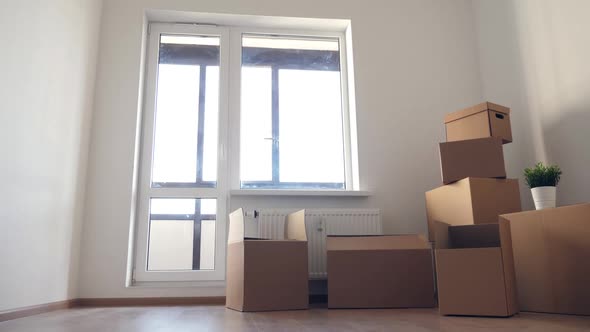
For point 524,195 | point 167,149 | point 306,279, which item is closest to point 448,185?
point 524,195

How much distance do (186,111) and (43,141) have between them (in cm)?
102

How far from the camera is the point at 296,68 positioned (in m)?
3.31

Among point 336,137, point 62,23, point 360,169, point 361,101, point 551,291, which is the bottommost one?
point 551,291

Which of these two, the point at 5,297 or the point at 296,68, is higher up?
the point at 296,68

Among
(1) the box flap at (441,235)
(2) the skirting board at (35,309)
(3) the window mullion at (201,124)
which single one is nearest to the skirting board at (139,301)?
(2) the skirting board at (35,309)

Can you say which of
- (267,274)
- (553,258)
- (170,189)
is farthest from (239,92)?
(553,258)

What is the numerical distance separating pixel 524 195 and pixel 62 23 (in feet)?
9.33

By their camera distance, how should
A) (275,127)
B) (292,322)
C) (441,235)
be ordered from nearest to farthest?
1. (292,322)
2. (441,235)
3. (275,127)

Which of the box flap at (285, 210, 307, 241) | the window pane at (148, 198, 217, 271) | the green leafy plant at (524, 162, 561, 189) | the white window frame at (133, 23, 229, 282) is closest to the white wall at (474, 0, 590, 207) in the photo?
the green leafy plant at (524, 162, 561, 189)

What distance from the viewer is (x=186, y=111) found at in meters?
3.15

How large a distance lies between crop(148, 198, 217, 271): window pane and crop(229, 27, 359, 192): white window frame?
0.28 m

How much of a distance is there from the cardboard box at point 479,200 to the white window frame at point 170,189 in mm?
1392

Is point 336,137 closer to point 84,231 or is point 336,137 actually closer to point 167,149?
point 167,149

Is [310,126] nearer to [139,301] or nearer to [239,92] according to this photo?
[239,92]
